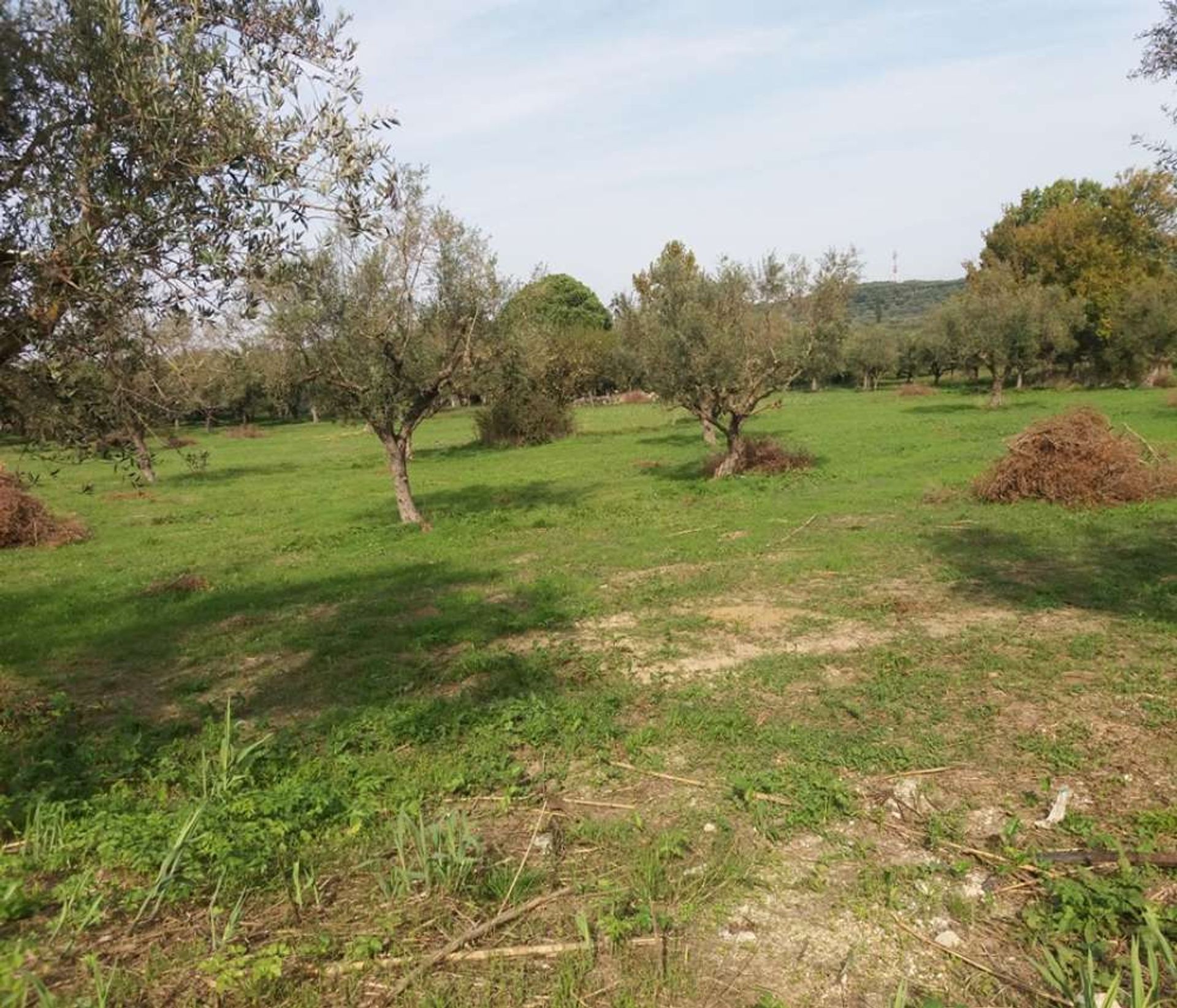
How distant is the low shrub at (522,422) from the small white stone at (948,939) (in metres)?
36.7

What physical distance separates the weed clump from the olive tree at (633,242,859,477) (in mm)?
197

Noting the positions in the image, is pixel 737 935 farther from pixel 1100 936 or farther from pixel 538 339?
pixel 538 339

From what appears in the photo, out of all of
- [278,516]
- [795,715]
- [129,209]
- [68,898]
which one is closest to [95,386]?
[129,209]

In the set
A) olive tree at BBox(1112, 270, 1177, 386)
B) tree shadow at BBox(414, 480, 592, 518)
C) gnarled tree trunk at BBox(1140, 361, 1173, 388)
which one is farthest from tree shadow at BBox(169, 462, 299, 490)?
gnarled tree trunk at BBox(1140, 361, 1173, 388)

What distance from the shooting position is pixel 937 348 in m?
59.4

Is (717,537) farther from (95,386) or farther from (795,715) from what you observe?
(95,386)

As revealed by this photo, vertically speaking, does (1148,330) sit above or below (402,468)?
above

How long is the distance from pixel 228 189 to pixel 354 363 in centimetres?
1238

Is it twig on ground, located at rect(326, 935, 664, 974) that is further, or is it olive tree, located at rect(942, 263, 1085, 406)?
olive tree, located at rect(942, 263, 1085, 406)

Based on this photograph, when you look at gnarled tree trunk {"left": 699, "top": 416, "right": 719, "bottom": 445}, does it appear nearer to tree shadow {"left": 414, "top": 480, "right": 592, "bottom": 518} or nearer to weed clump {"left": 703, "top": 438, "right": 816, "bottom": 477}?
weed clump {"left": 703, "top": 438, "right": 816, "bottom": 477}

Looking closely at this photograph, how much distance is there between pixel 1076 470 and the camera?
55.2 feet

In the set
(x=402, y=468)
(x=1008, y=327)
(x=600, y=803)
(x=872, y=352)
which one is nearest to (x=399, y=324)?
(x=402, y=468)

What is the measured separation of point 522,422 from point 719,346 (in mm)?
19371

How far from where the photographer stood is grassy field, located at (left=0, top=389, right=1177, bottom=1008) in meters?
4.24
